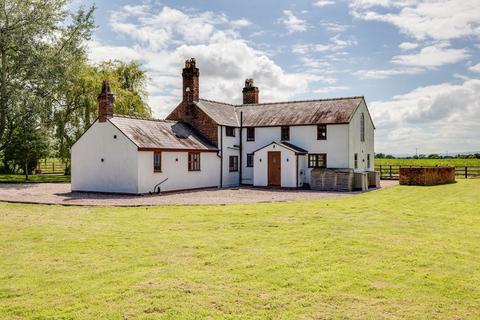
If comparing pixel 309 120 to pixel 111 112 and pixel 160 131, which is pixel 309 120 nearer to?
pixel 160 131

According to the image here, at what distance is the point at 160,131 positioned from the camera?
29766 mm

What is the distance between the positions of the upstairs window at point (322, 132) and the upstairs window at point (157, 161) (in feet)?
40.2

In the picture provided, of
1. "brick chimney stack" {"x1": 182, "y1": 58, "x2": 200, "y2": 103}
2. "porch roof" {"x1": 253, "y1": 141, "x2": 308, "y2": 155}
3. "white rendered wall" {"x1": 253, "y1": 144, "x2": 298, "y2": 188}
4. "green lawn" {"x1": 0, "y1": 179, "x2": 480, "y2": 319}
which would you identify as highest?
"brick chimney stack" {"x1": 182, "y1": 58, "x2": 200, "y2": 103}

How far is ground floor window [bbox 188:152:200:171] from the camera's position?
99.0 feet

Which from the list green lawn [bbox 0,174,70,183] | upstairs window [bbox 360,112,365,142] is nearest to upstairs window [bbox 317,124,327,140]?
upstairs window [bbox 360,112,365,142]

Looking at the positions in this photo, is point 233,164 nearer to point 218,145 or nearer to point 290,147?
point 218,145

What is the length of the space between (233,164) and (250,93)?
992 cm

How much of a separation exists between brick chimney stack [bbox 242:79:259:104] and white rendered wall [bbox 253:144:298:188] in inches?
424

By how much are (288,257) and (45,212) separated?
1157cm

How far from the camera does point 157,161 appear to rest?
27344 millimetres

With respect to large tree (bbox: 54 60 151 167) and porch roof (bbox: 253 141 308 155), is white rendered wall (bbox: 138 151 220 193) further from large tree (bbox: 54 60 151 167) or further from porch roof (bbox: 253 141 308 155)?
large tree (bbox: 54 60 151 167)

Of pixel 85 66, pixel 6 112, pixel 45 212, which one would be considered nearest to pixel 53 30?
pixel 85 66

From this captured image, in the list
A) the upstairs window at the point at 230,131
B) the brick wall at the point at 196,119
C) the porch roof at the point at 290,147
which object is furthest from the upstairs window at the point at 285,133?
the brick wall at the point at 196,119

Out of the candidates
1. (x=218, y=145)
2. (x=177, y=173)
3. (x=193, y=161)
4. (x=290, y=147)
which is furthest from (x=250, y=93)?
(x=177, y=173)
